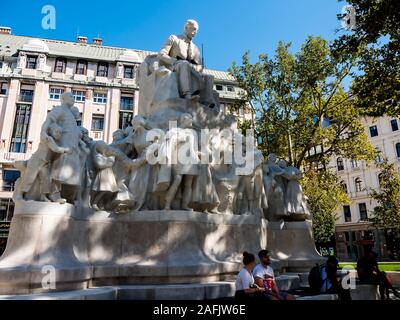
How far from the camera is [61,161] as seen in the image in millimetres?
6320

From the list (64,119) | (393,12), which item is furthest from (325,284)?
(393,12)

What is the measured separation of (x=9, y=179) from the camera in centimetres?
3228

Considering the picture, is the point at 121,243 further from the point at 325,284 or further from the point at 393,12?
the point at 393,12

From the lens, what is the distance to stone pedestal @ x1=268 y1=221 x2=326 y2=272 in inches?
353

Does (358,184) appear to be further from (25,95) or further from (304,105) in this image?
(25,95)

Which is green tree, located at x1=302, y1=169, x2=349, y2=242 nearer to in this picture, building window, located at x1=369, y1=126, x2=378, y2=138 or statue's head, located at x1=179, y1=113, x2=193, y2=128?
statue's head, located at x1=179, y1=113, x2=193, y2=128

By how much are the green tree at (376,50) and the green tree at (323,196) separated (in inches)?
218

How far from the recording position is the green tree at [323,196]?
22914 mm

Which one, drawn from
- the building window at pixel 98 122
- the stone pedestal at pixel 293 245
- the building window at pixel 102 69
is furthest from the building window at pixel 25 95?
the stone pedestal at pixel 293 245

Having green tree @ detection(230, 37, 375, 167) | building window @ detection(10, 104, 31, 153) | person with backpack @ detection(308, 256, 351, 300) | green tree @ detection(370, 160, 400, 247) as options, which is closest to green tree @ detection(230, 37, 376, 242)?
green tree @ detection(230, 37, 375, 167)

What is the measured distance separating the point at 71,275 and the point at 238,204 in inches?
168

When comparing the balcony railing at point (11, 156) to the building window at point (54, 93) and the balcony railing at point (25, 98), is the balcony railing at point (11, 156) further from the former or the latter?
the building window at point (54, 93)

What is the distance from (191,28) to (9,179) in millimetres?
28478

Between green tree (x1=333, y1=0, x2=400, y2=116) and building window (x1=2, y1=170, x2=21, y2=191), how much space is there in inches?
1184
